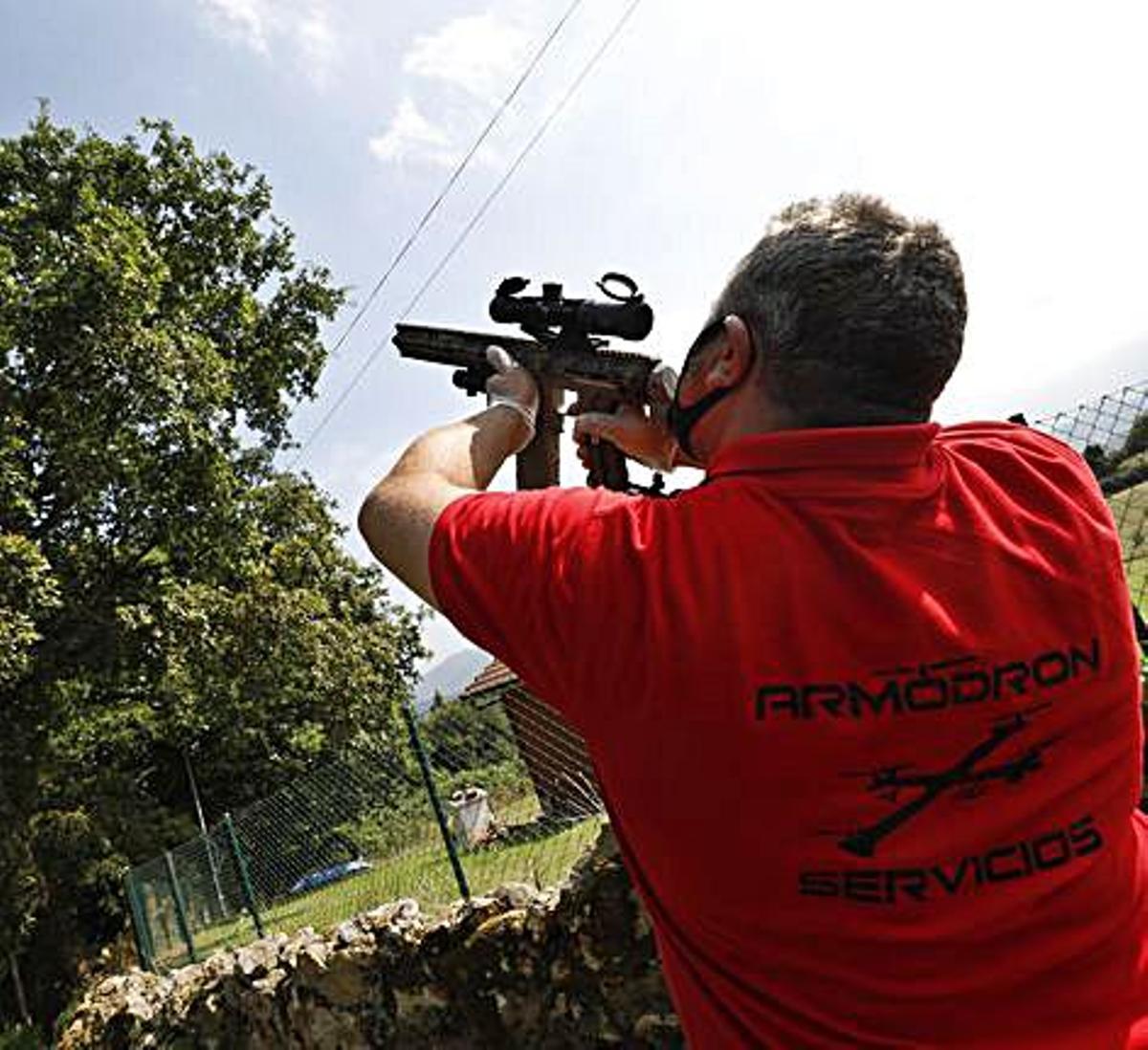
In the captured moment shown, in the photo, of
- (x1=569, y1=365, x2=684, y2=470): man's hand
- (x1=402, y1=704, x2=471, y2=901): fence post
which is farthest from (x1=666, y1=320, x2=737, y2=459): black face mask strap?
(x1=402, y1=704, x2=471, y2=901): fence post

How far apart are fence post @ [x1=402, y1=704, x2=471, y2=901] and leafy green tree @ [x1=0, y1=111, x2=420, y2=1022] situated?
26.9ft

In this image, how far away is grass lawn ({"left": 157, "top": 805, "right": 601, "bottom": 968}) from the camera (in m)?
8.91

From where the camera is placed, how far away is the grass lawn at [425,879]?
8.91 meters

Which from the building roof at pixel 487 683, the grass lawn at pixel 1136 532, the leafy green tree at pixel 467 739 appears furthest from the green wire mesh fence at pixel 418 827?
the building roof at pixel 487 683

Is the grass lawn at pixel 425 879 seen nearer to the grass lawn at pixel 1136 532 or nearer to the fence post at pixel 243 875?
the fence post at pixel 243 875

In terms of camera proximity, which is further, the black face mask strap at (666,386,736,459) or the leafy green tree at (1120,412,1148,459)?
the leafy green tree at (1120,412,1148,459)

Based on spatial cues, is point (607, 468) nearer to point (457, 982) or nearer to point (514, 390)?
point (514, 390)

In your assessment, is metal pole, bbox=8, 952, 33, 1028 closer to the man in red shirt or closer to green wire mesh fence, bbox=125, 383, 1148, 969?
green wire mesh fence, bbox=125, 383, 1148, 969

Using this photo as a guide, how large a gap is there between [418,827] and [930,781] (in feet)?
31.0

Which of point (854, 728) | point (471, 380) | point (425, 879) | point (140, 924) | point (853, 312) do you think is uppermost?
point (471, 380)

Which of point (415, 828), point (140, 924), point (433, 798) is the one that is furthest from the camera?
point (140, 924)

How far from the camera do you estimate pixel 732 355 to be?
1.36m

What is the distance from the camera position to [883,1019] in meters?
1.19

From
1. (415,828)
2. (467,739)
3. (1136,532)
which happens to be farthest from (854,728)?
(415,828)
